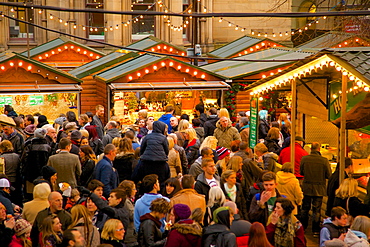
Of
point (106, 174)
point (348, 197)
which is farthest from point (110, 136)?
point (348, 197)

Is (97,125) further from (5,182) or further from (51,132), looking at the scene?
(5,182)

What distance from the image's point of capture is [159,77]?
20.0 metres

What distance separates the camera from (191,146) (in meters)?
12.8

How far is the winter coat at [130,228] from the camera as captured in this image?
8.66 metres

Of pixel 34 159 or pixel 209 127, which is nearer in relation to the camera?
pixel 34 159

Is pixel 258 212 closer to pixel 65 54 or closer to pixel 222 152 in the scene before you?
pixel 222 152

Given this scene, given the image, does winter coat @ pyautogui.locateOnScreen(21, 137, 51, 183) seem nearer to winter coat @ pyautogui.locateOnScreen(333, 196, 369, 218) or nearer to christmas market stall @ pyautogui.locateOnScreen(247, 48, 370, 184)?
christmas market stall @ pyautogui.locateOnScreen(247, 48, 370, 184)

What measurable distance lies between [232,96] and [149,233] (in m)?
13.4

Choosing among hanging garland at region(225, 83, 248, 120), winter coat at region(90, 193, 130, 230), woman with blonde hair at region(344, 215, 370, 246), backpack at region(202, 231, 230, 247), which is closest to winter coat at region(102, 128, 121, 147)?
winter coat at region(90, 193, 130, 230)

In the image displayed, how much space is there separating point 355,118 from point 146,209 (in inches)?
166

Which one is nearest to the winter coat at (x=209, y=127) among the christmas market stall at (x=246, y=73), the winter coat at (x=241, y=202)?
the christmas market stall at (x=246, y=73)

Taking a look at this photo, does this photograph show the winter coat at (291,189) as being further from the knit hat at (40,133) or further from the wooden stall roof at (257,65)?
the wooden stall roof at (257,65)

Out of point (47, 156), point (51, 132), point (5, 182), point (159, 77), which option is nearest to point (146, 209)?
point (5, 182)

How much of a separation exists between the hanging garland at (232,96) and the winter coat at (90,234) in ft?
43.8
